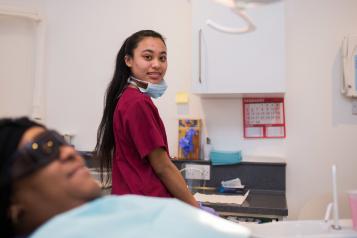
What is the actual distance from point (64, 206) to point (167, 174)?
0.58m

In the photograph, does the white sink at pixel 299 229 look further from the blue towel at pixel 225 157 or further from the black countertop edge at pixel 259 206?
the blue towel at pixel 225 157

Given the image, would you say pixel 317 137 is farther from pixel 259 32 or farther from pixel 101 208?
pixel 101 208

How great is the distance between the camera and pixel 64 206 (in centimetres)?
86

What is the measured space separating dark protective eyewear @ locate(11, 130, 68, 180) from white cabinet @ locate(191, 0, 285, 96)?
1.46 meters

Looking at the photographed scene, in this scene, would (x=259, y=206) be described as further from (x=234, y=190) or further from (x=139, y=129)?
(x=139, y=129)

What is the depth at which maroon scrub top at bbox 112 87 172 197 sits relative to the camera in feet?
4.53

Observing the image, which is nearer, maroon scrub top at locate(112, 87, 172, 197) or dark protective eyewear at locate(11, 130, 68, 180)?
dark protective eyewear at locate(11, 130, 68, 180)

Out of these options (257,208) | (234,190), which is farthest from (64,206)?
(234,190)

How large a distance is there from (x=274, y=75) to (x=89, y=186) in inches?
61.9

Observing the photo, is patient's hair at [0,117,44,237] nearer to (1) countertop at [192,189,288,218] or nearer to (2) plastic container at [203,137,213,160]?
(1) countertop at [192,189,288,218]

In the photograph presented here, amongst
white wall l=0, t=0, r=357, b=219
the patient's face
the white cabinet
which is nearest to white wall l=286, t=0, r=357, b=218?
white wall l=0, t=0, r=357, b=219

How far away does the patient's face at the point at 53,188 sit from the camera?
2.73 feet

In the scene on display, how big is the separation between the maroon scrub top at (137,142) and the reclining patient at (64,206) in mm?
471

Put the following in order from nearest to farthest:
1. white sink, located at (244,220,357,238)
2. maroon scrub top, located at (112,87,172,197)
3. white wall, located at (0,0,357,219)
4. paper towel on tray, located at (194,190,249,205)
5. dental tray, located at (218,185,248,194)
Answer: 1. white sink, located at (244,220,357,238)
2. maroon scrub top, located at (112,87,172,197)
3. paper towel on tray, located at (194,190,249,205)
4. dental tray, located at (218,185,248,194)
5. white wall, located at (0,0,357,219)
